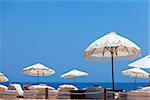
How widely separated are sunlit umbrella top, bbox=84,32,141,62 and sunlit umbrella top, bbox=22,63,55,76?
3985 millimetres

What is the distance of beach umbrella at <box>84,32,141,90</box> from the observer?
9727mm

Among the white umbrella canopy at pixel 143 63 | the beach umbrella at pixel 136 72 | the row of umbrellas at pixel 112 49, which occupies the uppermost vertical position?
the row of umbrellas at pixel 112 49

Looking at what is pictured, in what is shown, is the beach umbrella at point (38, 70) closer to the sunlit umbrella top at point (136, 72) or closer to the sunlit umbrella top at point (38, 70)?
the sunlit umbrella top at point (38, 70)

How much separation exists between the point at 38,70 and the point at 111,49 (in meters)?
5.46

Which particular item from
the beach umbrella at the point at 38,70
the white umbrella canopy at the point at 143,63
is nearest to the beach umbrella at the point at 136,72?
the beach umbrella at the point at 38,70

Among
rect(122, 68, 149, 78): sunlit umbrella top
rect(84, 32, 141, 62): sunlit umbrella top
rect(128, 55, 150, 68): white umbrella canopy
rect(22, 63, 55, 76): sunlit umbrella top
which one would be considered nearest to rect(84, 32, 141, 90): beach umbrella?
rect(84, 32, 141, 62): sunlit umbrella top

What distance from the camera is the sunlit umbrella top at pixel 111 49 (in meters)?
9.72

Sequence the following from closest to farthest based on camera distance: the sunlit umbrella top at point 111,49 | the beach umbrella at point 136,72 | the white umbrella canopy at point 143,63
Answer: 1. the sunlit umbrella top at point 111,49
2. the white umbrella canopy at point 143,63
3. the beach umbrella at point 136,72

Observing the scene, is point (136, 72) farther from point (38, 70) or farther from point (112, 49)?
point (112, 49)

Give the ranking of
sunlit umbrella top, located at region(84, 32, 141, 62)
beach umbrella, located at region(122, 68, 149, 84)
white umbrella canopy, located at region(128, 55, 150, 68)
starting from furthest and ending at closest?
beach umbrella, located at region(122, 68, 149, 84), white umbrella canopy, located at region(128, 55, 150, 68), sunlit umbrella top, located at region(84, 32, 141, 62)

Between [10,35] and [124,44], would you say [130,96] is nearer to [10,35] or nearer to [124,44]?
[124,44]

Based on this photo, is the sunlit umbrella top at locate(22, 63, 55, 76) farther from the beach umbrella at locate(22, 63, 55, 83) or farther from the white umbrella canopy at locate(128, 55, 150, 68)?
the white umbrella canopy at locate(128, 55, 150, 68)

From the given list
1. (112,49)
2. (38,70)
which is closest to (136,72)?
(38,70)

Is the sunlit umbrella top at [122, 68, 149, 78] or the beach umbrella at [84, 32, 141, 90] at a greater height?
the beach umbrella at [84, 32, 141, 90]
